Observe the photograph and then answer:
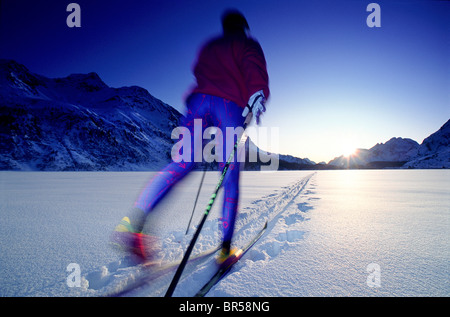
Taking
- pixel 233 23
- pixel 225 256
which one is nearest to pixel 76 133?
pixel 233 23

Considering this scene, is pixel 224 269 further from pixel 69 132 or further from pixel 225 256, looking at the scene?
pixel 69 132

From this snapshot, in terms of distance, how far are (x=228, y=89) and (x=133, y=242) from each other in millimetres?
1411

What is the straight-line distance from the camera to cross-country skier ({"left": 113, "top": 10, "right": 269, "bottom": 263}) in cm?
153

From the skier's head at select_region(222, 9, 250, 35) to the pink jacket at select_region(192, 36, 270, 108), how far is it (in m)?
0.07

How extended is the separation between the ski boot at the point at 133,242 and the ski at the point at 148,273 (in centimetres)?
8

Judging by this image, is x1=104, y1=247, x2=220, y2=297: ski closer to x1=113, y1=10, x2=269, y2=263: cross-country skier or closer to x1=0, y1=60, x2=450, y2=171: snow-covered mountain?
x1=113, y1=10, x2=269, y2=263: cross-country skier

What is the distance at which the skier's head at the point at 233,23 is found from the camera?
1581 mm

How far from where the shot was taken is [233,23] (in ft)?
5.25

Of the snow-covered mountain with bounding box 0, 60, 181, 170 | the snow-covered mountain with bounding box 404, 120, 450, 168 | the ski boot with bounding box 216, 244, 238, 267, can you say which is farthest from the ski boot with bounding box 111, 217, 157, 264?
the snow-covered mountain with bounding box 404, 120, 450, 168

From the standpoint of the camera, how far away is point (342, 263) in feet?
4.09

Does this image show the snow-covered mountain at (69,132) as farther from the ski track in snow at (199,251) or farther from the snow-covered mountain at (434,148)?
the snow-covered mountain at (434,148)
